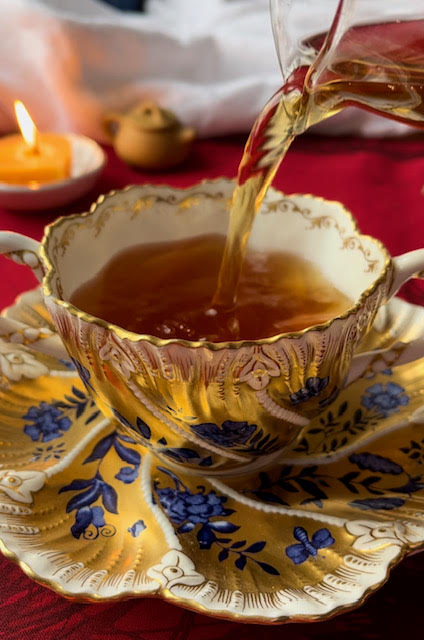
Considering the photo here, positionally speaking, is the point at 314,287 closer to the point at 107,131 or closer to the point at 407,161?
the point at 407,161

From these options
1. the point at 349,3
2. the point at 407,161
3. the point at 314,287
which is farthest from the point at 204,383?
the point at 407,161

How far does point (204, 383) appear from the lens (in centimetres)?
57

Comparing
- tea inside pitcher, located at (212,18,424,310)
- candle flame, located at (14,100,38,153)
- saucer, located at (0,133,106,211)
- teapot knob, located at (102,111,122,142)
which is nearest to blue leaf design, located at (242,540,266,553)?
tea inside pitcher, located at (212,18,424,310)

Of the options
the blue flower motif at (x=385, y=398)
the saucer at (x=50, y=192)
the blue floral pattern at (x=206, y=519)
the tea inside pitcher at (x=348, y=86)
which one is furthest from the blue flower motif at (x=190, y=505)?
the saucer at (x=50, y=192)

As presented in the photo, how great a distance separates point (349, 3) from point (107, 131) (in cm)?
83

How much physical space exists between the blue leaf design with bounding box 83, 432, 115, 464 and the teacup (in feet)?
0.18

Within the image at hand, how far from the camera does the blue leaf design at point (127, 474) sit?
695mm

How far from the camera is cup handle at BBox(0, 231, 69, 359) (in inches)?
26.2

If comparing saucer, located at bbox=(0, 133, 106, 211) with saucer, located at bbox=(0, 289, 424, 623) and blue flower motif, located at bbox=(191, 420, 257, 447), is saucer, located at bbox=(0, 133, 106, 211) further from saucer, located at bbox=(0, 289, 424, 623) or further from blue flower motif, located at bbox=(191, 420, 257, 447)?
blue flower motif, located at bbox=(191, 420, 257, 447)

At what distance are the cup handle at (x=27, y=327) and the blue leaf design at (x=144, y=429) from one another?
12 cm

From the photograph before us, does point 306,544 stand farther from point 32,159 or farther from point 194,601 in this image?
point 32,159

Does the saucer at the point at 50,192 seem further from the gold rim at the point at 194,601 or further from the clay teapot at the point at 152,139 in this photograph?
the gold rim at the point at 194,601

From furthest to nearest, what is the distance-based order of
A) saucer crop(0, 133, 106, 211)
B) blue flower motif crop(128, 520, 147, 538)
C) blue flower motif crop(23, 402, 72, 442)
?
1. saucer crop(0, 133, 106, 211)
2. blue flower motif crop(23, 402, 72, 442)
3. blue flower motif crop(128, 520, 147, 538)

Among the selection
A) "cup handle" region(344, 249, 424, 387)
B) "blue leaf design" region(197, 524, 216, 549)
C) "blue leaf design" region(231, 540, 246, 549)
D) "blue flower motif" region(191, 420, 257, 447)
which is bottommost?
"blue leaf design" region(197, 524, 216, 549)
